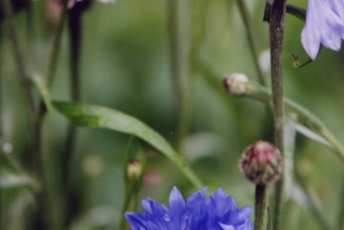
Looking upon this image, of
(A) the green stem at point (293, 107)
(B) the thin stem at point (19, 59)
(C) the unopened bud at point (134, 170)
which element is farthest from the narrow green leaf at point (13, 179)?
(A) the green stem at point (293, 107)

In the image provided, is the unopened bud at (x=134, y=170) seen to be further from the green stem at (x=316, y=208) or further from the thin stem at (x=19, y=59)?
the green stem at (x=316, y=208)

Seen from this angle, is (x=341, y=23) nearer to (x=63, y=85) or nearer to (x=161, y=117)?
(x=161, y=117)

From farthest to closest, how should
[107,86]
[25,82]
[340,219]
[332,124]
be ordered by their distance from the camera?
A: [107,86]
[332,124]
[340,219]
[25,82]

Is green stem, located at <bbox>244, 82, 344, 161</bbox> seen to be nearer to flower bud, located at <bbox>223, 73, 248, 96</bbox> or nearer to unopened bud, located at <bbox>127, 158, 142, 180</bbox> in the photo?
flower bud, located at <bbox>223, 73, 248, 96</bbox>

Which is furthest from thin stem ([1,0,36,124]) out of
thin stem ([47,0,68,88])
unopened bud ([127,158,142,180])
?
Answer: unopened bud ([127,158,142,180])

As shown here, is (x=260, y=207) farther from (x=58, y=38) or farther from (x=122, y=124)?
(x=58, y=38)

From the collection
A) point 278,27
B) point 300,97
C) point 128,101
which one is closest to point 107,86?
point 128,101

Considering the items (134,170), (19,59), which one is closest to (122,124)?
(134,170)

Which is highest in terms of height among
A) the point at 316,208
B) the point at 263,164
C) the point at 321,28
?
the point at 321,28
